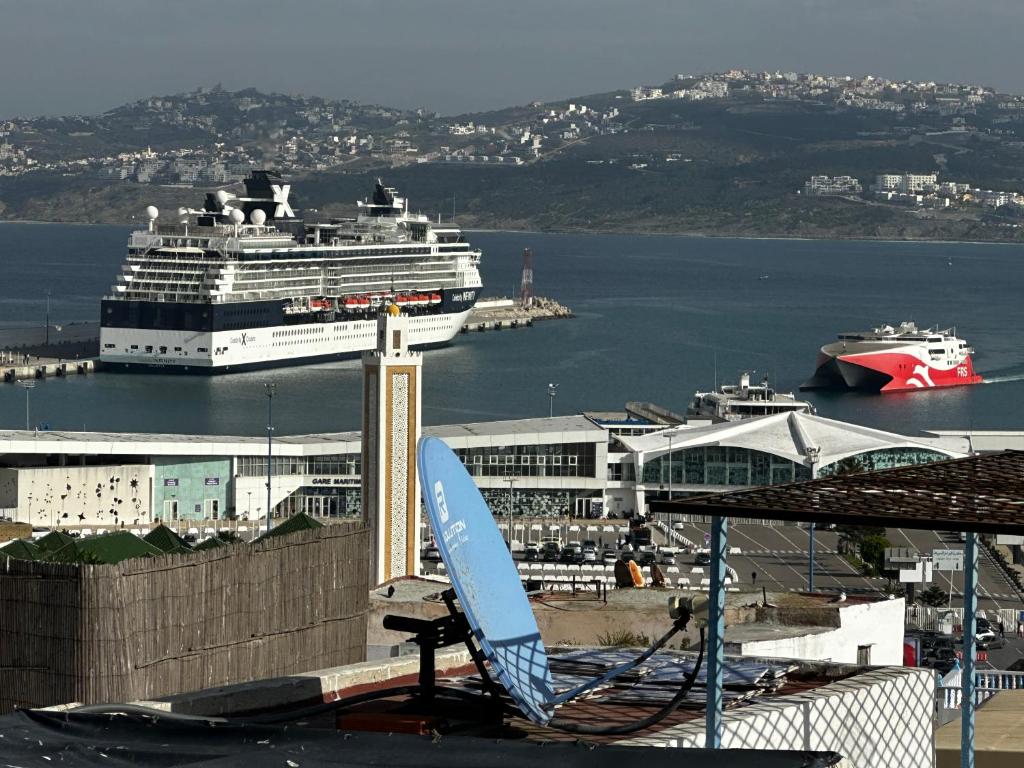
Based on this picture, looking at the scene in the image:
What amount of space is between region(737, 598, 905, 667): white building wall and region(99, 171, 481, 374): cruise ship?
35.2 meters

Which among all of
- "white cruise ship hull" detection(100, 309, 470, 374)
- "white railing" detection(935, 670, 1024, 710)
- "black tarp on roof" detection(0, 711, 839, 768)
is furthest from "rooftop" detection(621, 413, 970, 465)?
"black tarp on roof" detection(0, 711, 839, 768)

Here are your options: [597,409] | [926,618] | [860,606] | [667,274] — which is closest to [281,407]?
[597,409]

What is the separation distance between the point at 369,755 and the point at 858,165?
165824 millimetres

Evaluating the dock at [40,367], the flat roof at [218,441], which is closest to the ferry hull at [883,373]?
the dock at [40,367]

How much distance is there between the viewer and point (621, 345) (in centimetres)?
5200

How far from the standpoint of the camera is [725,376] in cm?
4444

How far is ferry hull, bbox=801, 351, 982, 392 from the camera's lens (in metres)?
43.0

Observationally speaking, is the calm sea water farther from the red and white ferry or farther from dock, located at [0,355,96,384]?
dock, located at [0,355,96,384]

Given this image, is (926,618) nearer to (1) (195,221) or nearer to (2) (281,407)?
(2) (281,407)

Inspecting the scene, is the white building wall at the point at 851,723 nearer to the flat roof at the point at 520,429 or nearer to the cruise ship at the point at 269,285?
the flat roof at the point at 520,429

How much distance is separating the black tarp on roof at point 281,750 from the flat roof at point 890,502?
0.38 metres

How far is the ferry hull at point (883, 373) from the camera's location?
43.0 metres

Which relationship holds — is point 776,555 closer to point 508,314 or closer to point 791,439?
point 791,439

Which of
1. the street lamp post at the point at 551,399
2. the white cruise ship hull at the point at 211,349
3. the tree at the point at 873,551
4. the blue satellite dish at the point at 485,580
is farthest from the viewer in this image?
the white cruise ship hull at the point at 211,349
